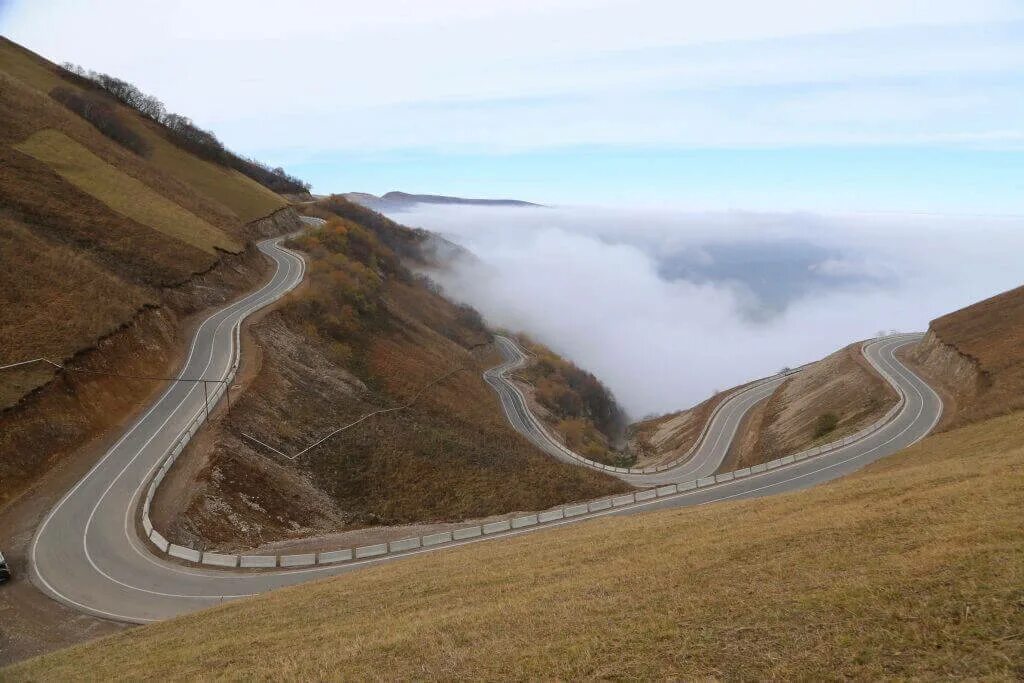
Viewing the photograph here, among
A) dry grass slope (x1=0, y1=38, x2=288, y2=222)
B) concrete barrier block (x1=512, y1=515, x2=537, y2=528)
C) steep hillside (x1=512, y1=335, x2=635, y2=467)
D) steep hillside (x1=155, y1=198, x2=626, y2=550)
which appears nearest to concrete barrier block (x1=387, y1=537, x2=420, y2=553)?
steep hillside (x1=155, y1=198, x2=626, y2=550)

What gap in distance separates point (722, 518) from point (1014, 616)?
10.0m

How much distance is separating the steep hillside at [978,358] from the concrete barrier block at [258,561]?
33240 mm

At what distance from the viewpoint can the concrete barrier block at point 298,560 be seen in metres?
22.5

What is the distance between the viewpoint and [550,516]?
29141 mm

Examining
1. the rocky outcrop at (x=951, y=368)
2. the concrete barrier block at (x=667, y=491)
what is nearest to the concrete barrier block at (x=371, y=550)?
the concrete barrier block at (x=667, y=491)

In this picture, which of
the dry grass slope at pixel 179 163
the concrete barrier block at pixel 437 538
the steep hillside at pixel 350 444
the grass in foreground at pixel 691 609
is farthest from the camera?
the dry grass slope at pixel 179 163

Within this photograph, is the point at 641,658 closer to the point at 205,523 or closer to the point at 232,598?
the point at 232,598

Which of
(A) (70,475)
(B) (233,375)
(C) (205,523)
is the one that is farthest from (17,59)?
(C) (205,523)

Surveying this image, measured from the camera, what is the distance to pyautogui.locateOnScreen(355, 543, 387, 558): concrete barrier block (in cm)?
2361

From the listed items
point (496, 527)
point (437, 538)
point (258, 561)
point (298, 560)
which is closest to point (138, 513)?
point (258, 561)

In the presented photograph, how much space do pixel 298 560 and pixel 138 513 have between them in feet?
22.0

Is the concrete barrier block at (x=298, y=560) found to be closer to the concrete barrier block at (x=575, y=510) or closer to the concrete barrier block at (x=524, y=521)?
the concrete barrier block at (x=524, y=521)

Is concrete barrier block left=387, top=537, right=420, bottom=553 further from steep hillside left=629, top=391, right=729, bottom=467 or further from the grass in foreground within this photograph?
steep hillside left=629, top=391, right=729, bottom=467

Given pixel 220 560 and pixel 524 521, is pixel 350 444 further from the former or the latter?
pixel 220 560
